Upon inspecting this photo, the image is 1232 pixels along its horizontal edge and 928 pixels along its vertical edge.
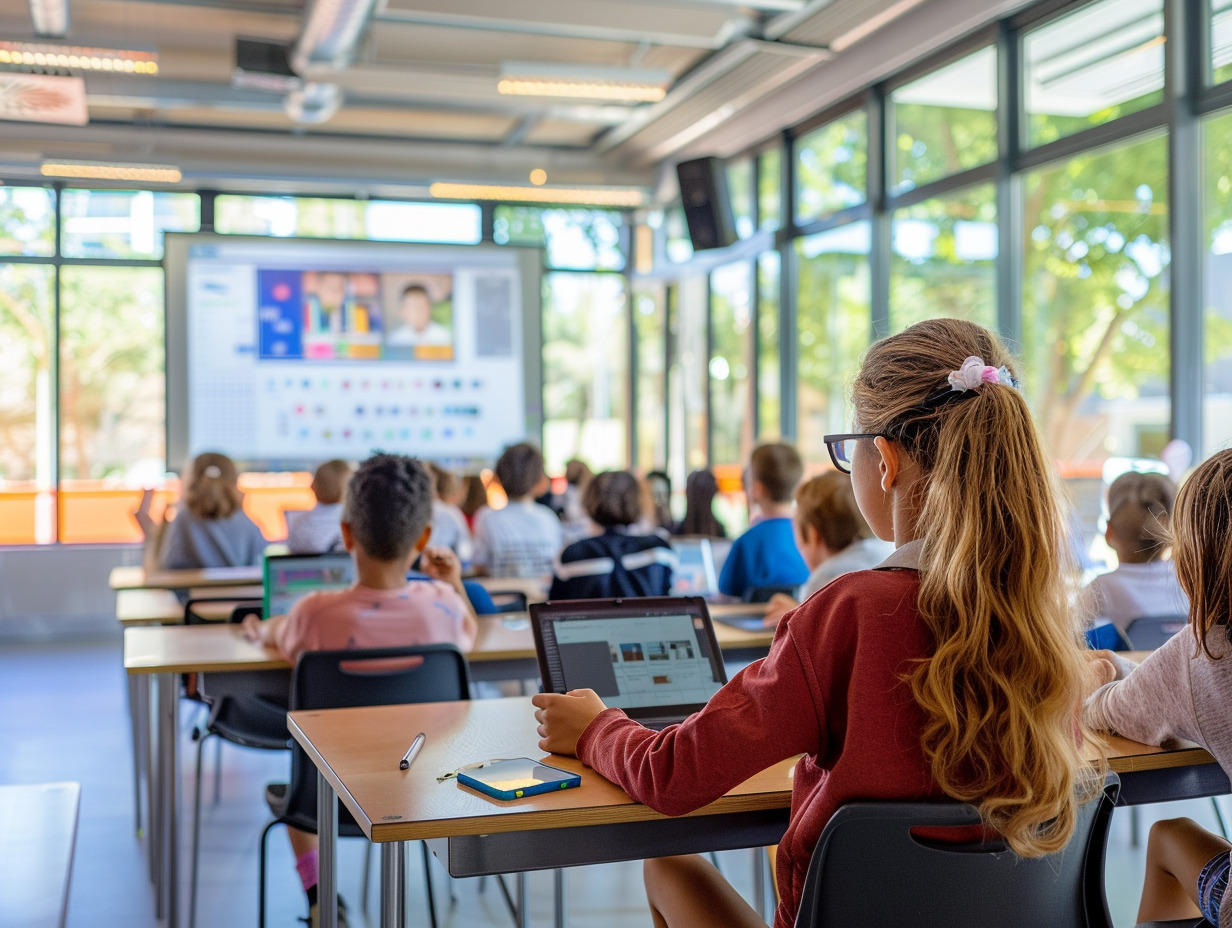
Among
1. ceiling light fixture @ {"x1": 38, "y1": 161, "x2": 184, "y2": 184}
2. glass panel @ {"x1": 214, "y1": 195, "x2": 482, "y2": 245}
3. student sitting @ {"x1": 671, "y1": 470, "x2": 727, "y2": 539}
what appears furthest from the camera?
glass panel @ {"x1": 214, "y1": 195, "x2": 482, "y2": 245}

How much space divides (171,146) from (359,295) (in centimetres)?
203

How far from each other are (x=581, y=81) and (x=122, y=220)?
394 cm

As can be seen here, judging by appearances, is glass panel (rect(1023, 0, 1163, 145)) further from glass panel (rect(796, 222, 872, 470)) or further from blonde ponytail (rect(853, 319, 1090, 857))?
blonde ponytail (rect(853, 319, 1090, 857))

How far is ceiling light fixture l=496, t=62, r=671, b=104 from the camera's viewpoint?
632 centimetres

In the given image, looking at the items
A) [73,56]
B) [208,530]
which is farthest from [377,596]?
[73,56]

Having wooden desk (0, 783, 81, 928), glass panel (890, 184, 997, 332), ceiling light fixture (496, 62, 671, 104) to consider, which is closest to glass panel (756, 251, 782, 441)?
glass panel (890, 184, 997, 332)

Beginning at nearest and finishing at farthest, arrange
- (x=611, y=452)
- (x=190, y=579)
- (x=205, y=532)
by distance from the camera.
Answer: (x=190, y=579) → (x=205, y=532) → (x=611, y=452)

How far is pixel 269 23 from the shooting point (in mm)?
6727

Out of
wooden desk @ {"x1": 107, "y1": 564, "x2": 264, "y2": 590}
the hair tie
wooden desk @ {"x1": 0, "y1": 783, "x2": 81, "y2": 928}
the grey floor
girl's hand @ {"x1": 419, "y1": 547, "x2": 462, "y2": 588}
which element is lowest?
the grey floor

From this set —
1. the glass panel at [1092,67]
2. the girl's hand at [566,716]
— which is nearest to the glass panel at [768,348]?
the glass panel at [1092,67]

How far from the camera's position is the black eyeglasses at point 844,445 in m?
1.48

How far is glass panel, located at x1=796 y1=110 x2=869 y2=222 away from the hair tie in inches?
221

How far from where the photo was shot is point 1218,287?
4551 millimetres

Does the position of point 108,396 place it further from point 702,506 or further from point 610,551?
point 610,551
